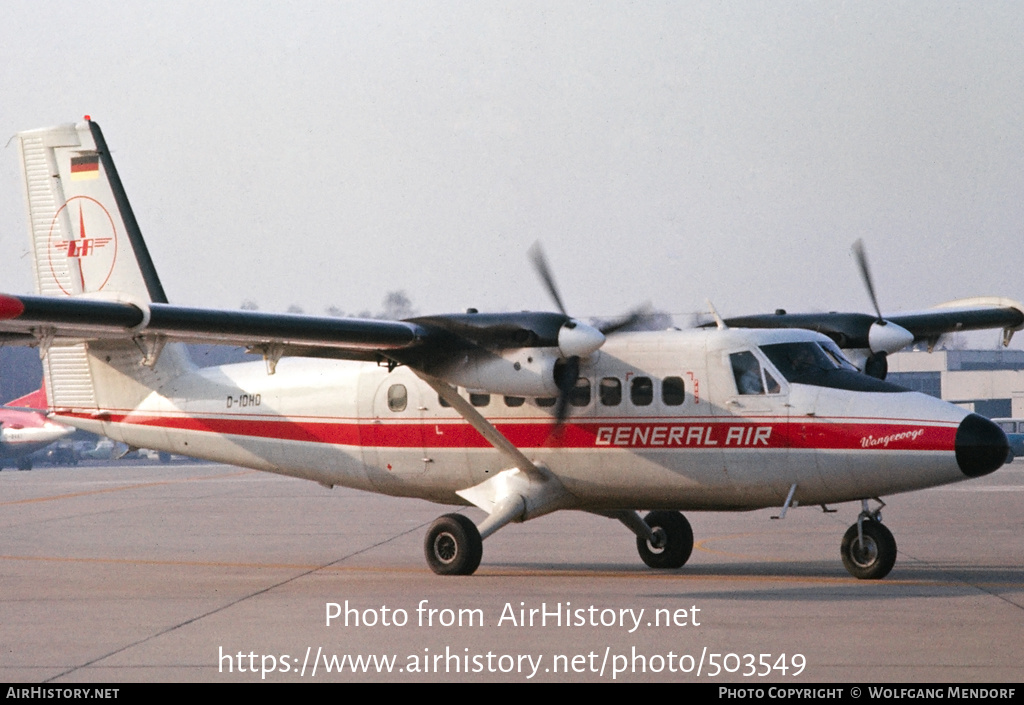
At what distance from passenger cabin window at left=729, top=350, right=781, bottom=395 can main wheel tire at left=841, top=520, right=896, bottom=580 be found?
198 centimetres

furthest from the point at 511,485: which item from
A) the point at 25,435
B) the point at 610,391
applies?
the point at 25,435

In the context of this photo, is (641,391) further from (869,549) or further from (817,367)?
(869,549)

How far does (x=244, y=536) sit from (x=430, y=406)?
8.05 m

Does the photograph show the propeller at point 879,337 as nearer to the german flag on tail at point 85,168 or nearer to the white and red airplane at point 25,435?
the german flag on tail at point 85,168

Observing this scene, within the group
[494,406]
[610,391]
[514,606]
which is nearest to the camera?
[514,606]

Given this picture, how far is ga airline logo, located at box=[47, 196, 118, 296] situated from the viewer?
1981 cm

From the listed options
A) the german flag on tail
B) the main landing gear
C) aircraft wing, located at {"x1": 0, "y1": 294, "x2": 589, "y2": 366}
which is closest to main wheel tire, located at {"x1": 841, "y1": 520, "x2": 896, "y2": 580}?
the main landing gear

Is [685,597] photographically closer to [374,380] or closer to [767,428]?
[767,428]

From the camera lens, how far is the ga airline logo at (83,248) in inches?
780

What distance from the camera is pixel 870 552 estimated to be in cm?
1531

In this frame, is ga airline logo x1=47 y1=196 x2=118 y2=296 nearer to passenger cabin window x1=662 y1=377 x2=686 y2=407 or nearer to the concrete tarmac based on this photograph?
the concrete tarmac

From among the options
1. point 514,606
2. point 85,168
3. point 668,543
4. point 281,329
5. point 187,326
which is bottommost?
point 668,543

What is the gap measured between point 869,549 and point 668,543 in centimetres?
326
